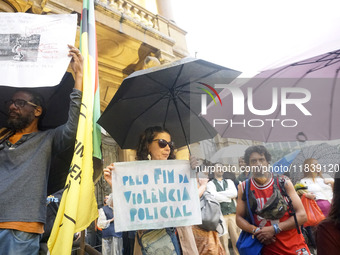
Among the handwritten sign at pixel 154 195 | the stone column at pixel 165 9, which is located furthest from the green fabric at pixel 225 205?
the stone column at pixel 165 9

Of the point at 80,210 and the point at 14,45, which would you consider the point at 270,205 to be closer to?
the point at 80,210

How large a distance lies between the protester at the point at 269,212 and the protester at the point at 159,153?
0.71 m

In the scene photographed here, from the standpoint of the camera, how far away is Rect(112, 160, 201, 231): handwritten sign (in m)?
2.24

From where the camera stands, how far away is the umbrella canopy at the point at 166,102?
9.75 feet

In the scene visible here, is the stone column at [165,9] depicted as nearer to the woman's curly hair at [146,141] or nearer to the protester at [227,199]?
the protester at [227,199]

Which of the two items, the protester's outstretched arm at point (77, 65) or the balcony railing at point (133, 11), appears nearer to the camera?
the protester's outstretched arm at point (77, 65)

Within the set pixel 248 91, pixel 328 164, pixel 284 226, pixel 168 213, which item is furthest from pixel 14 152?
pixel 328 164

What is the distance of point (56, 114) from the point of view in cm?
272

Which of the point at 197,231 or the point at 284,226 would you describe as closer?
the point at 284,226

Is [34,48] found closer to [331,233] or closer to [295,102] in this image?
[295,102]

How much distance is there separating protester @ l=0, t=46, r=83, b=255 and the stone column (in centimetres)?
905

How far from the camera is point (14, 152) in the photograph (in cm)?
208

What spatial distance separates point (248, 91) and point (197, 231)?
7.64ft

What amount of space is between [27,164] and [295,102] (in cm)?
255
